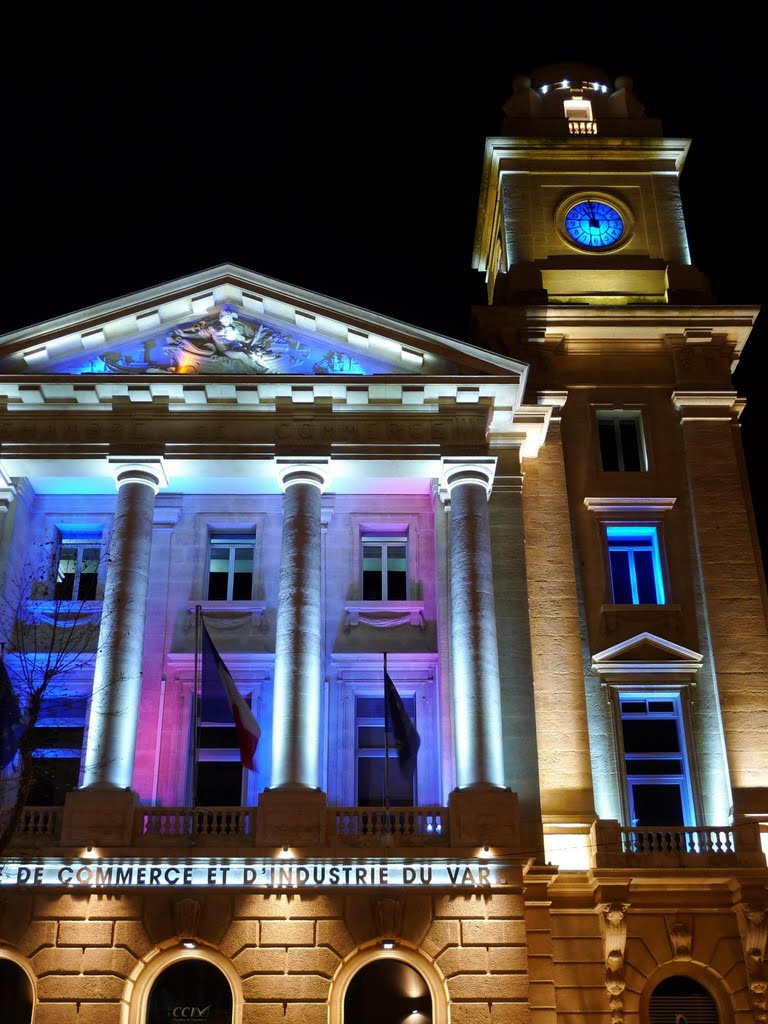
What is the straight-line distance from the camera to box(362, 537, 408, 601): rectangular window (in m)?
33.9

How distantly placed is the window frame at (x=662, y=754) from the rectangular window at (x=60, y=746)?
13.6 metres

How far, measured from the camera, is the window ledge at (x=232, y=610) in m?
33.0

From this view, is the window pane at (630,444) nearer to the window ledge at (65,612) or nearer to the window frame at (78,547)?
the window frame at (78,547)

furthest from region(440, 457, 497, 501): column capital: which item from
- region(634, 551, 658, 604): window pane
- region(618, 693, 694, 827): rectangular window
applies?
region(618, 693, 694, 827): rectangular window

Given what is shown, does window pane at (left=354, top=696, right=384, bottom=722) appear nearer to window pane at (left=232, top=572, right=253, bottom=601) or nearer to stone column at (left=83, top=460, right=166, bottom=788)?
window pane at (left=232, top=572, right=253, bottom=601)

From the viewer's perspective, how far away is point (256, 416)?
33219 mm

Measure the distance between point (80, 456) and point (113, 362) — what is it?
2919 millimetres

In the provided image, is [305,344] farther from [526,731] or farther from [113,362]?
[526,731]

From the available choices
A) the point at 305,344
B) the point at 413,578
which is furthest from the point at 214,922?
the point at 305,344

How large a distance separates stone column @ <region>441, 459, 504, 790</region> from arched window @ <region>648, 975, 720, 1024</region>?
598cm

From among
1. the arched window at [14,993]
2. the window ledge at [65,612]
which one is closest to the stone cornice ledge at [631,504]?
the window ledge at [65,612]

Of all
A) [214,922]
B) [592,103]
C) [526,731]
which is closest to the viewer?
[214,922]

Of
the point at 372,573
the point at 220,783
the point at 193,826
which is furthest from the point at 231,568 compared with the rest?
the point at 193,826

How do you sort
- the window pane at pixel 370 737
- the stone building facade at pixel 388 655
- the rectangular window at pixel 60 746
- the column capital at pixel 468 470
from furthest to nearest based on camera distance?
the column capital at pixel 468 470
the window pane at pixel 370 737
the rectangular window at pixel 60 746
the stone building facade at pixel 388 655
